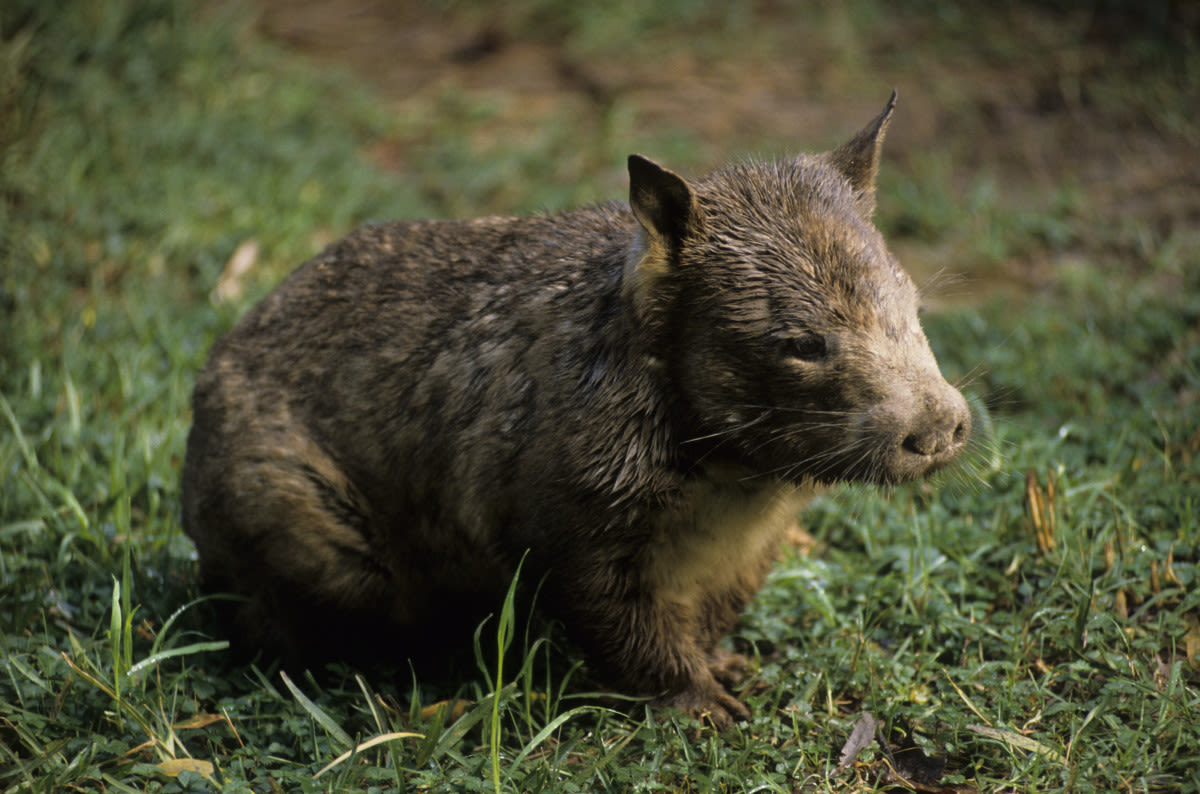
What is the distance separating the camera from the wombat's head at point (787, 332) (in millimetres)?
3021

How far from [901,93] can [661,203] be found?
513 cm

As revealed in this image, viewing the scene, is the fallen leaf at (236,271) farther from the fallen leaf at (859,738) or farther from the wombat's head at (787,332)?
the fallen leaf at (859,738)

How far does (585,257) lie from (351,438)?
95 centimetres

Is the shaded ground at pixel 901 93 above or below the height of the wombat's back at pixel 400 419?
above

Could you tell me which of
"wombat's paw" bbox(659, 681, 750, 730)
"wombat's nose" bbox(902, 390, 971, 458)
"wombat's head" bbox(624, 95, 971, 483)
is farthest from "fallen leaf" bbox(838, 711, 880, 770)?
"wombat's nose" bbox(902, 390, 971, 458)

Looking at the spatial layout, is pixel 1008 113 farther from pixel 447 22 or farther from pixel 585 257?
pixel 585 257

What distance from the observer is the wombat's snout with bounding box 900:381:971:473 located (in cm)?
297

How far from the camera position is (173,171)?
6.64 meters

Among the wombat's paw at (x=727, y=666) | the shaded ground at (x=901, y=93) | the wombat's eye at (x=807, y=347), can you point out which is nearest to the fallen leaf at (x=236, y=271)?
the shaded ground at (x=901, y=93)

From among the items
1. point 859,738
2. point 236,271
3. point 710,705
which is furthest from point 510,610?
point 236,271

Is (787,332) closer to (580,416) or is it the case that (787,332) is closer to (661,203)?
(661,203)

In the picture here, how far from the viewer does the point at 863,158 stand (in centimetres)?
350

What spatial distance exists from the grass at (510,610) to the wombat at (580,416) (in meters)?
0.25

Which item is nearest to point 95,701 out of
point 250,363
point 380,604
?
point 380,604
